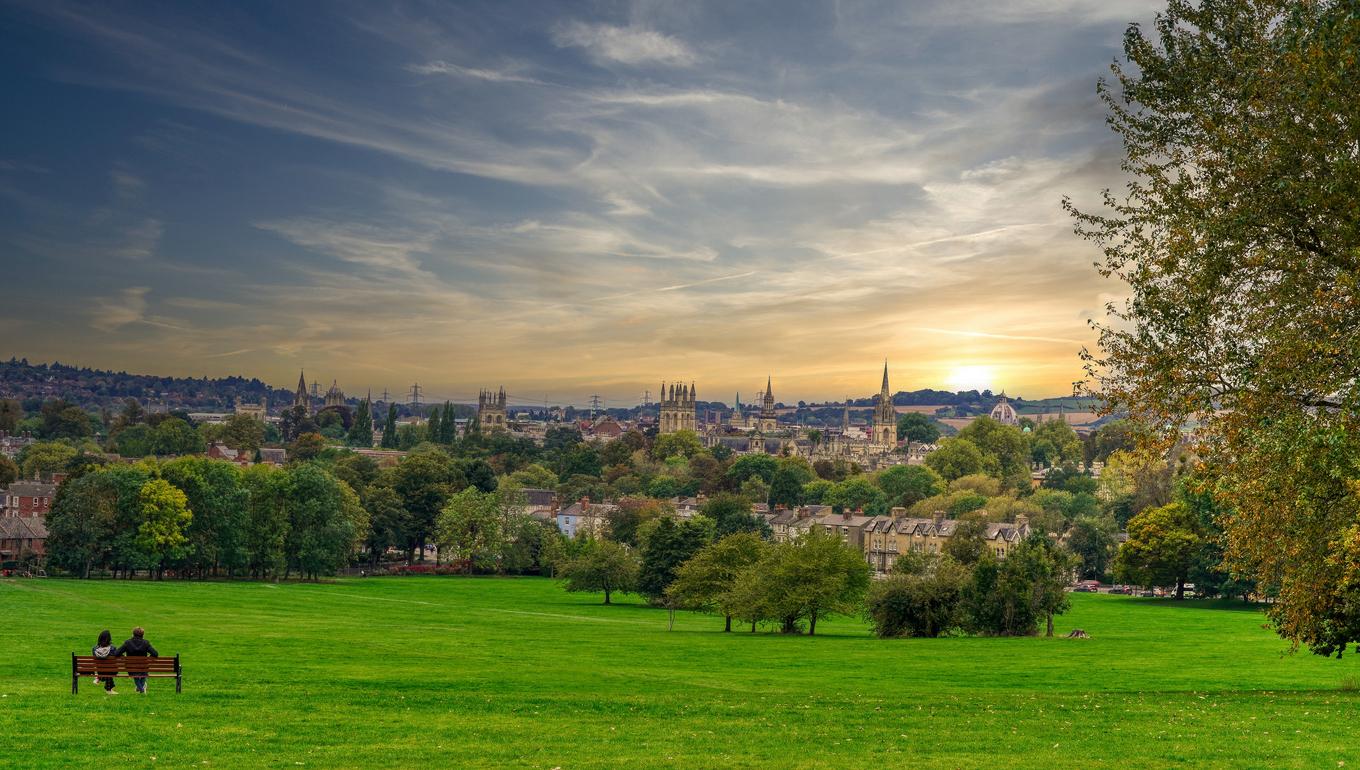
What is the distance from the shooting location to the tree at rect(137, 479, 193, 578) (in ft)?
245

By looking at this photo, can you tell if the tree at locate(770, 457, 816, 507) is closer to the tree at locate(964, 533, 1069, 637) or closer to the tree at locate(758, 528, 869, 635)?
the tree at locate(758, 528, 869, 635)

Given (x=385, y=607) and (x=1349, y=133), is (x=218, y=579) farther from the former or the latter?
(x=1349, y=133)

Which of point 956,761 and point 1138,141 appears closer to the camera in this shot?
point 956,761

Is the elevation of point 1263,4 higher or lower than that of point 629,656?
higher

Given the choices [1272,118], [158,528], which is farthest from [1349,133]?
[158,528]

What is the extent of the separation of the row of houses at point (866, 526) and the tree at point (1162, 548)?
2480cm

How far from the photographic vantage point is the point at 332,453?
163875 millimetres

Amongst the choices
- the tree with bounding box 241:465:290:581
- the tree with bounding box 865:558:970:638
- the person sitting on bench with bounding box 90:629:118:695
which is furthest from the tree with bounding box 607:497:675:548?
the person sitting on bench with bounding box 90:629:118:695

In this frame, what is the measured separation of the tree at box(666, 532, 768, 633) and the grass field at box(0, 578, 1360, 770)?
976 centimetres

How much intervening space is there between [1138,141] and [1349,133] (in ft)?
16.6

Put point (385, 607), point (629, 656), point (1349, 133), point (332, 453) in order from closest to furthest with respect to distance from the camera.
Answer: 1. point (1349, 133)
2. point (629, 656)
3. point (385, 607)
4. point (332, 453)

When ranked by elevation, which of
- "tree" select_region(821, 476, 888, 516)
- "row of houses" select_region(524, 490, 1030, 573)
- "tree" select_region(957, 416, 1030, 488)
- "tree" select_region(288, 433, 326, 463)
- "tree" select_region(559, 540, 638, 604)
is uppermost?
"tree" select_region(957, 416, 1030, 488)

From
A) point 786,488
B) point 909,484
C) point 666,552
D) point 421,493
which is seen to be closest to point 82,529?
point 421,493

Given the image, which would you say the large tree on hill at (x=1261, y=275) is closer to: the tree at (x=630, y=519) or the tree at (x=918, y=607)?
the tree at (x=918, y=607)
